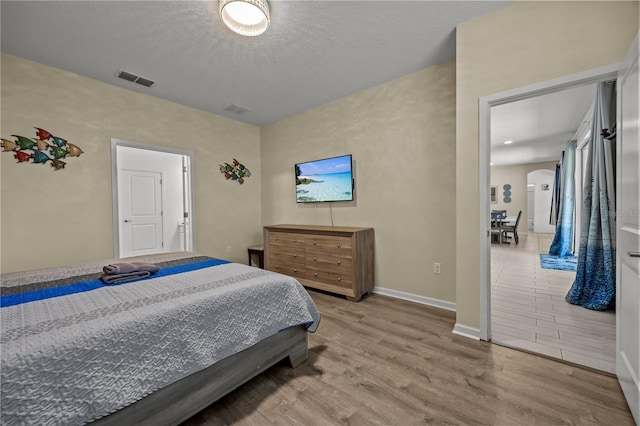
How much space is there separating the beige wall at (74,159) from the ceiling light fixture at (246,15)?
2.16 metres

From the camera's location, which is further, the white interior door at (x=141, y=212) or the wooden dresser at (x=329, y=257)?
the white interior door at (x=141, y=212)

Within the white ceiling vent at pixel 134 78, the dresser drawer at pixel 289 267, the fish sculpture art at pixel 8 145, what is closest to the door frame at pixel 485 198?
the dresser drawer at pixel 289 267

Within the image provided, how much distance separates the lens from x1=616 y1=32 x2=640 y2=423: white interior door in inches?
52.1

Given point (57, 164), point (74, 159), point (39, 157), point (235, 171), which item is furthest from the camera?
point (235, 171)

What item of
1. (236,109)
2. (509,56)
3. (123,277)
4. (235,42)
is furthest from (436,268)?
(236,109)

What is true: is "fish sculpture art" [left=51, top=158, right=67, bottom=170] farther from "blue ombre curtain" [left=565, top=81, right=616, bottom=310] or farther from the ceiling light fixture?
"blue ombre curtain" [left=565, top=81, right=616, bottom=310]

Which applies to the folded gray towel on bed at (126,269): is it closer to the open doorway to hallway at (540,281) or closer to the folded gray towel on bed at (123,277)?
the folded gray towel on bed at (123,277)

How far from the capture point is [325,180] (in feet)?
12.4

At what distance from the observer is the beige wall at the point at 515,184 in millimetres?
9156

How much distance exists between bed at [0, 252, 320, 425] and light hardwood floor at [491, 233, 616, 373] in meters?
A: 1.77

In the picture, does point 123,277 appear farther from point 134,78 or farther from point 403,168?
point 403,168

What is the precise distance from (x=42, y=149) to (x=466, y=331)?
14.5 feet

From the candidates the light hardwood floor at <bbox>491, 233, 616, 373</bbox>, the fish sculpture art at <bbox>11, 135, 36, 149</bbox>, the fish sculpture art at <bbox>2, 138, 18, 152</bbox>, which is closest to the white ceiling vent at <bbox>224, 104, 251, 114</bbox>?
the fish sculpture art at <bbox>11, 135, 36, 149</bbox>

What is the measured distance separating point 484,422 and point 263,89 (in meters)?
3.62
